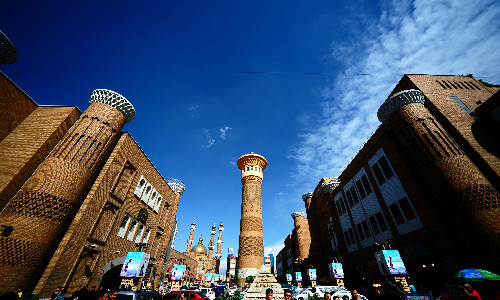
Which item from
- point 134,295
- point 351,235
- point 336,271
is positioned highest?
point 351,235

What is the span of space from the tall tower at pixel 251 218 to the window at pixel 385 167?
70.7ft

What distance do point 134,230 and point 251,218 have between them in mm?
18511

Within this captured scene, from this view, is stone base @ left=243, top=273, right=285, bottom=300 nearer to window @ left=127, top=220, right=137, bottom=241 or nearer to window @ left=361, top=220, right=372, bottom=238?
window @ left=361, top=220, right=372, bottom=238

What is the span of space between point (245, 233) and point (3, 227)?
27314 millimetres

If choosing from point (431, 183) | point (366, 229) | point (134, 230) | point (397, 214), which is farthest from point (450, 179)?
point (134, 230)

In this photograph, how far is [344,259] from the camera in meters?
24.5

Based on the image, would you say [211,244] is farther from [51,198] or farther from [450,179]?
[450,179]

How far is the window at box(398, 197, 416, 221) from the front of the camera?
595 inches

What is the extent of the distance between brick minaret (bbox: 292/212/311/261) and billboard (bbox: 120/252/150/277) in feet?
113

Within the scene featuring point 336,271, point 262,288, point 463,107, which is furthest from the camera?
point 262,288

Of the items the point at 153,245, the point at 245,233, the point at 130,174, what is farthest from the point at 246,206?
the point at 130,174

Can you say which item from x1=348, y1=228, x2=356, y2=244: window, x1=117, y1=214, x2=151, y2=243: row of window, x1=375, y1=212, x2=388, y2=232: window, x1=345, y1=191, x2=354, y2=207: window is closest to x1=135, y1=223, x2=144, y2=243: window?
x1=117, y1=214, x2=151, y2=243: row of window

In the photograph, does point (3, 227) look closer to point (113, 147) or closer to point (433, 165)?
point (113, 147)

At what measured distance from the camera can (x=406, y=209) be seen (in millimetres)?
15758
